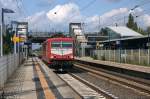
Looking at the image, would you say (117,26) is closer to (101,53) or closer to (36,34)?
(36,34)

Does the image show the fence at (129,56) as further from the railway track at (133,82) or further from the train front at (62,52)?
the railway track at (133,82)

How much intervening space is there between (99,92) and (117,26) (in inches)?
4151

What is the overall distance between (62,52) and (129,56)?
79.9ft

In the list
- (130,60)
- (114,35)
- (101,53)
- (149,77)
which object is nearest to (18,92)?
(149,77)

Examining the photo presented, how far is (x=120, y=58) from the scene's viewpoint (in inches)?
2552

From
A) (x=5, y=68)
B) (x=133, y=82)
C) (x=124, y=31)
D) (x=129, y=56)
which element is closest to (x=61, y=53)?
(x=133, y=82)

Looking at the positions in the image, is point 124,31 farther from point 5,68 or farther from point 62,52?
point 5,68

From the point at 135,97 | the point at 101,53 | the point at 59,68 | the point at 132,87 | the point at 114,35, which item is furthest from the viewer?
the point at 114,35

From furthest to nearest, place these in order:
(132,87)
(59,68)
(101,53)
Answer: (101,53) < (59,68) < (132,87)

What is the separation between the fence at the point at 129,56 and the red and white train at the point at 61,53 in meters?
15.2

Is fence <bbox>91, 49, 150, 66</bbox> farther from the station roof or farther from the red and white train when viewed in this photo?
the station roof

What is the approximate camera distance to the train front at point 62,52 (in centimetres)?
3844

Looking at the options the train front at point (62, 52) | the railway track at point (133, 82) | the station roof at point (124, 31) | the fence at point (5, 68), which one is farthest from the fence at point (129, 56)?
the station roof at point (124, 31)

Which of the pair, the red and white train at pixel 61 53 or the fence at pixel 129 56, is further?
the fence at pixel 129 56
